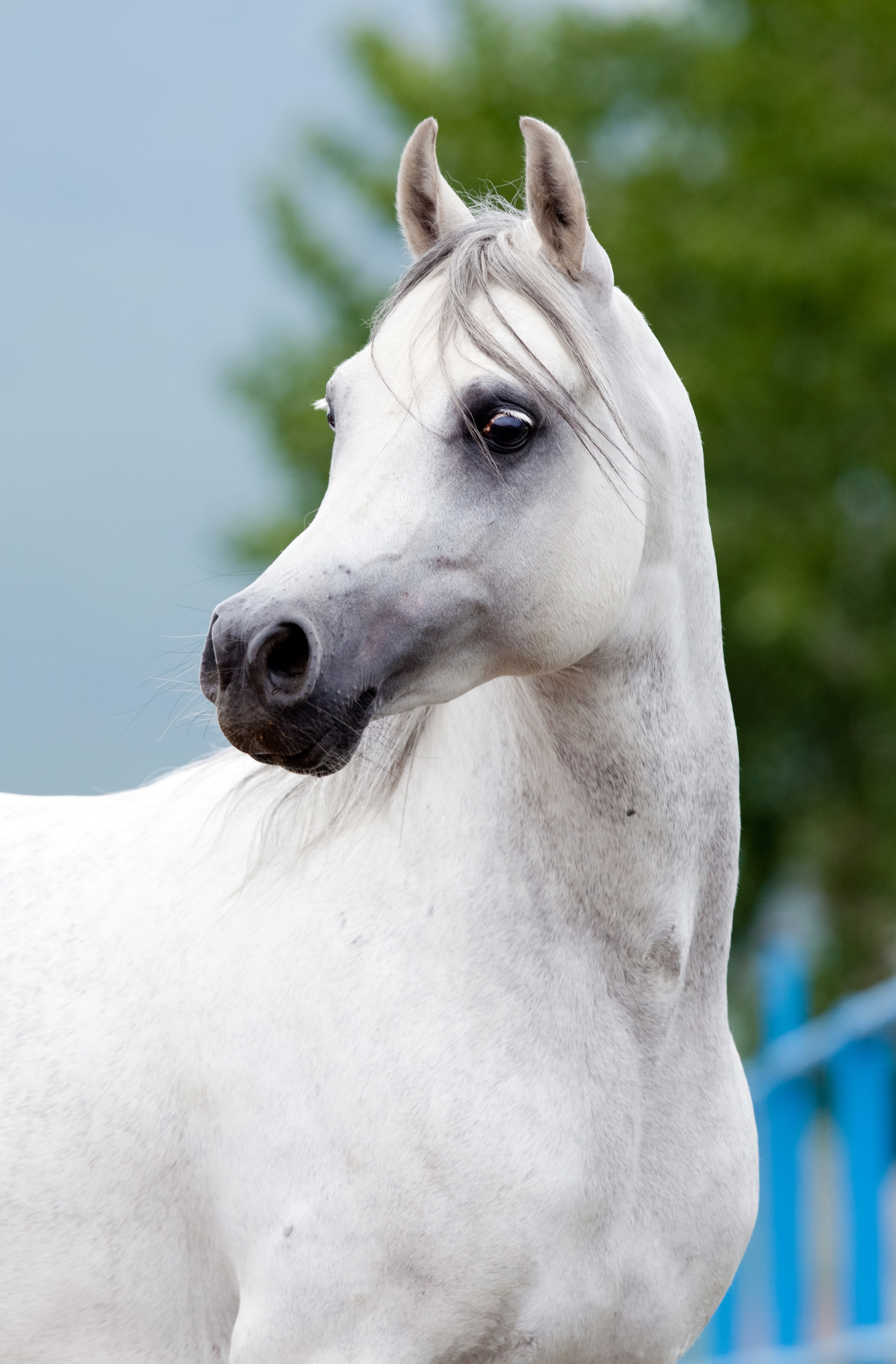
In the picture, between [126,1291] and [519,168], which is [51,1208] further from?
[519,168]

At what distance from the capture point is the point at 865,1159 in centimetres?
568

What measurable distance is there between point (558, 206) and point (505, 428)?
17.6 inches

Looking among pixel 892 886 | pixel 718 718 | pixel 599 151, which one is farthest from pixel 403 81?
pixel 718 718

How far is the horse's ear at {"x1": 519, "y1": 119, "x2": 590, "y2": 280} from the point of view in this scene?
2.59 m

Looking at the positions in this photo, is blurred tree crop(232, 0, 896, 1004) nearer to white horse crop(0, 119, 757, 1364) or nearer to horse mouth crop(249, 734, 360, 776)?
white horse crop(0, 119, 757, 1364)

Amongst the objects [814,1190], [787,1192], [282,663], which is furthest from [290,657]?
[814,1190]

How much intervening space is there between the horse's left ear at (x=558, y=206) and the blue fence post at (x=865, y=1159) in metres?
3.85

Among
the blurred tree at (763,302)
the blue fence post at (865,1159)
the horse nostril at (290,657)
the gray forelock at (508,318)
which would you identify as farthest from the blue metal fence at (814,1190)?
the blurred tree at (763,302)

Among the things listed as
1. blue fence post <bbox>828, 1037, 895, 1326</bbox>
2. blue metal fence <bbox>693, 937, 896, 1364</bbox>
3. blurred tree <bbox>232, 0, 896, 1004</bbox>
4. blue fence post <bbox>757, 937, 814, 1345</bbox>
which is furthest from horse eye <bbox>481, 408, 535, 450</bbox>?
blurred tree <bbox>232, 0, 896, 1004</bbox>

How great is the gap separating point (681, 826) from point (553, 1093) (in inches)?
20.8

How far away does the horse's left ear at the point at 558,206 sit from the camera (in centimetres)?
259

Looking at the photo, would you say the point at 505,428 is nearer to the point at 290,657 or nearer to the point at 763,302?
the point at 290,657

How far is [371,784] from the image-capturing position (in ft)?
9.18

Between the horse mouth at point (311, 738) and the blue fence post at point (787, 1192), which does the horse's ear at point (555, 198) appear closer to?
the horse mouth at point (311, 738)
